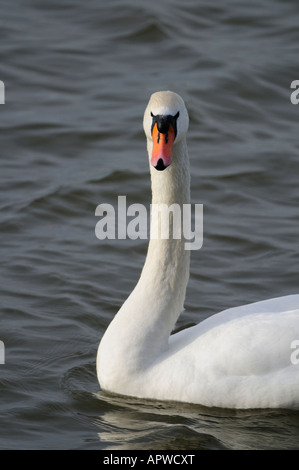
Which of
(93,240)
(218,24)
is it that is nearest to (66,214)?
(93,240)

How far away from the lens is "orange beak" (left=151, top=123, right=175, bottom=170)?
5.80 metres

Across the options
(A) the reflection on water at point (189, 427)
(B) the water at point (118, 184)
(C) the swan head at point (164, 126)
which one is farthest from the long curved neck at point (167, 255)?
(B) the water at point (118, 184)

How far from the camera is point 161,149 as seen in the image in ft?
19.2

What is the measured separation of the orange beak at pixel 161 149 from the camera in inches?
229

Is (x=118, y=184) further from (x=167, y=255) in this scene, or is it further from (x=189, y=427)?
(x=189, y=427)

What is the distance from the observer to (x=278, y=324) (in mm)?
6098

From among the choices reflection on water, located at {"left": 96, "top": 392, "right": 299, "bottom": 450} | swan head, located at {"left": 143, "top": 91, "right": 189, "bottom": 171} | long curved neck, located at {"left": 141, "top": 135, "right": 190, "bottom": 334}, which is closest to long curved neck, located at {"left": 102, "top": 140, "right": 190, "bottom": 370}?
long curved neck, located at {"left": 141, "top": 135, "right": 190, "bottom": 334}

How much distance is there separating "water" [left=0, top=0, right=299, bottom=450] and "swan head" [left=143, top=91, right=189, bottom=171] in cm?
145

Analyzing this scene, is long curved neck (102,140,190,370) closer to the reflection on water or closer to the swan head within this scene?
the swan head

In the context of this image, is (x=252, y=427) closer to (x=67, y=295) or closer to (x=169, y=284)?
(x=169, y=284)

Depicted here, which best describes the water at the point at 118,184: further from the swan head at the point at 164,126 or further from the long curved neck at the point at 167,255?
the swan head at the point at 164,126

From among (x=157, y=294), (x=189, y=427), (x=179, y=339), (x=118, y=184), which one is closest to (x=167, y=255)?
(x=157, y=294)

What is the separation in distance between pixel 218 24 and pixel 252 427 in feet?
30.0

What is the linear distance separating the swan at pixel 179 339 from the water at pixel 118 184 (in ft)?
0.41
